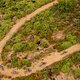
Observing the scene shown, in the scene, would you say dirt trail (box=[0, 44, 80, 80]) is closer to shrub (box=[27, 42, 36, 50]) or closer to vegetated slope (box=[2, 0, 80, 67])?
vegetated slope (box=[2, 0, 80, 67])

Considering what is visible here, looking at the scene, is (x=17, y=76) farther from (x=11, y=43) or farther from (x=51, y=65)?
(x=11, y=43)

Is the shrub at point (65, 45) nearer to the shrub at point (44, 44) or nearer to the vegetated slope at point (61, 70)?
the shrub at point (44, 44)

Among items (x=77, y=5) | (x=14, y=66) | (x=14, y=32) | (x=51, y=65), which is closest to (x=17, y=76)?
(x=14, y=66)

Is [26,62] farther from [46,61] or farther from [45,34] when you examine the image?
[45,34]

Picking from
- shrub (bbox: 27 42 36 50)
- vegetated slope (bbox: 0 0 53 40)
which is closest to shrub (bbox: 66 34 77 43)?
shrub (bbox: 27 42 36 50)

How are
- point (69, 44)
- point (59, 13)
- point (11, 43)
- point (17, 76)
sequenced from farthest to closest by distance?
point (59, 13) < point (11, 43) < point (69, 44) < point (17, 76)
